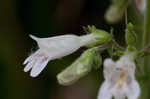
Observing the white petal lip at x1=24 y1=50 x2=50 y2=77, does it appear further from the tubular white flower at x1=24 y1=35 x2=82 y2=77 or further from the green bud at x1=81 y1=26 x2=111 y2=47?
the green bud at x1=81 y1=26 x2=111 y2=47

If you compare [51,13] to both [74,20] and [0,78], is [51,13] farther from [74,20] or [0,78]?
[0,78]

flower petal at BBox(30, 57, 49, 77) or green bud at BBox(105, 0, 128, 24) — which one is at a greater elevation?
flower petal at BBox(30, 57, 49, 77)

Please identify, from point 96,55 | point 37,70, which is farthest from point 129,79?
point 37,70

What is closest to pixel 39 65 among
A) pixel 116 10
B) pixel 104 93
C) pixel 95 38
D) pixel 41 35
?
pixel 95 38

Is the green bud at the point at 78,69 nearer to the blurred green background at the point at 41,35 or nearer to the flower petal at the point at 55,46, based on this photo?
the flower petal at the point at 55,46

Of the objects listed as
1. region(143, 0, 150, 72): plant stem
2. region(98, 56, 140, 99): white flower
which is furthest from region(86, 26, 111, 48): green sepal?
region(143, 0, 150, 72): plant stem

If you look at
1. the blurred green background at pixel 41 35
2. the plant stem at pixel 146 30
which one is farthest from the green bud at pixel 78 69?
the blurred green background at pixel 41 35

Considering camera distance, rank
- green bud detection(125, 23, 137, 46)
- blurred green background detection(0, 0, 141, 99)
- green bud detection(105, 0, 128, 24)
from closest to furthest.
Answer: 1. green bud detection(125, 23, 137, 46)
2. green bud detection(105, 0, 128, 24)
3. blurred green background detection(0, 0, 141, 99)
